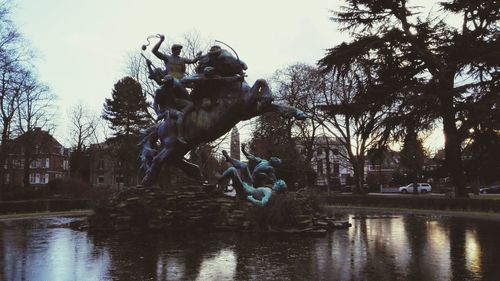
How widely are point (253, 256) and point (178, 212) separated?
556 cm

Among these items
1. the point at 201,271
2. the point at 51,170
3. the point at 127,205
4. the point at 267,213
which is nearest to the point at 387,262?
the point at 201,271

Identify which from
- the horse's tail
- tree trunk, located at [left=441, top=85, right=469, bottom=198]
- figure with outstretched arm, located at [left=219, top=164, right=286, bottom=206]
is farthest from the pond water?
tree trunk, located at [left=441, top=85, right=469, bottom=198]

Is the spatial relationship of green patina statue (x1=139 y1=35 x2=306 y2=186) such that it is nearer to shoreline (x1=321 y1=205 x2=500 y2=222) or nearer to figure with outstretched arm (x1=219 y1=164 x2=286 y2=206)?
figure with outstretched arm (x1=219 y1=164 x2=286 y2=206)

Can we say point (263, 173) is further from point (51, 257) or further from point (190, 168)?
point (51, 257)

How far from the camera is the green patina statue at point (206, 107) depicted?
43.6ft

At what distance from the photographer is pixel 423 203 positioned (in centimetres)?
2473

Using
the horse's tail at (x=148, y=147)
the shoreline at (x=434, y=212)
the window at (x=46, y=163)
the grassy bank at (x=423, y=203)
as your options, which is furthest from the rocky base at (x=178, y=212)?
the window at (x=46, y=163)

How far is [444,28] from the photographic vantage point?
86.3 ft

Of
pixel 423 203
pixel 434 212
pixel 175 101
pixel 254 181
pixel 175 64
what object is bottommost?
pixel 434 212

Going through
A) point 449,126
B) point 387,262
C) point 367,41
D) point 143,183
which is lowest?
point 387,262

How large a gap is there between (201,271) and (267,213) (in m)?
5.48

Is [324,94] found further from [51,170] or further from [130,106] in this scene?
[51,170]

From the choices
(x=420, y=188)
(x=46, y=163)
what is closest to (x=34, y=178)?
(x=46, y=163)

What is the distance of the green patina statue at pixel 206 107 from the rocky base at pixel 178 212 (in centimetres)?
108
